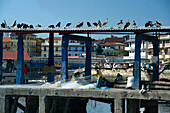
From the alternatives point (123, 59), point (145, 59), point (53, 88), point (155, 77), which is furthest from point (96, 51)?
point (53, 88)

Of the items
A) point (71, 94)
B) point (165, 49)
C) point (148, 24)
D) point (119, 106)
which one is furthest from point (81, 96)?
point (165, 49)

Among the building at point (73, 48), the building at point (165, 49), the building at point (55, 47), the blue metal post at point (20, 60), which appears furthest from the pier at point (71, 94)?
the building at point (55, 47)

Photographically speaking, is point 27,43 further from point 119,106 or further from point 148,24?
point 119,106

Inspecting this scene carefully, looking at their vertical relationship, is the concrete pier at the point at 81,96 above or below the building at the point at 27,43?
below

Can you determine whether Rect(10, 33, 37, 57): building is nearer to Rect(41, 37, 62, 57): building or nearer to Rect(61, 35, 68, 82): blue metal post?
Rect(41, 37, 62, 57): building

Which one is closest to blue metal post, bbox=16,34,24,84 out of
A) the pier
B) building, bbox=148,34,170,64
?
the pier

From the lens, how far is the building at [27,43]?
91.1 metres

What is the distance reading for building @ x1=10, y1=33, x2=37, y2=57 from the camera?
9112 cm

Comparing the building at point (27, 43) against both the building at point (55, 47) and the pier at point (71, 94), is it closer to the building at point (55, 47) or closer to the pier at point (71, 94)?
the building at point (55, 47)

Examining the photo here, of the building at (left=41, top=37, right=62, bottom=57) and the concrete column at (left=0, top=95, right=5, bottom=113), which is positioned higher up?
the building at (left=41, top=37, right=62, bottom=57)

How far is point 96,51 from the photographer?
92.4 meters

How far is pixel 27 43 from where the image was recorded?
302ft

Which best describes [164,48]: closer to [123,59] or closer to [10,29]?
[123,59]

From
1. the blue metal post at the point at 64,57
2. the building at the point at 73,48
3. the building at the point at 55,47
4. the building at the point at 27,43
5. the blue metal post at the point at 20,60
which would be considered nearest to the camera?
the blue metal post at the point at 64,57
